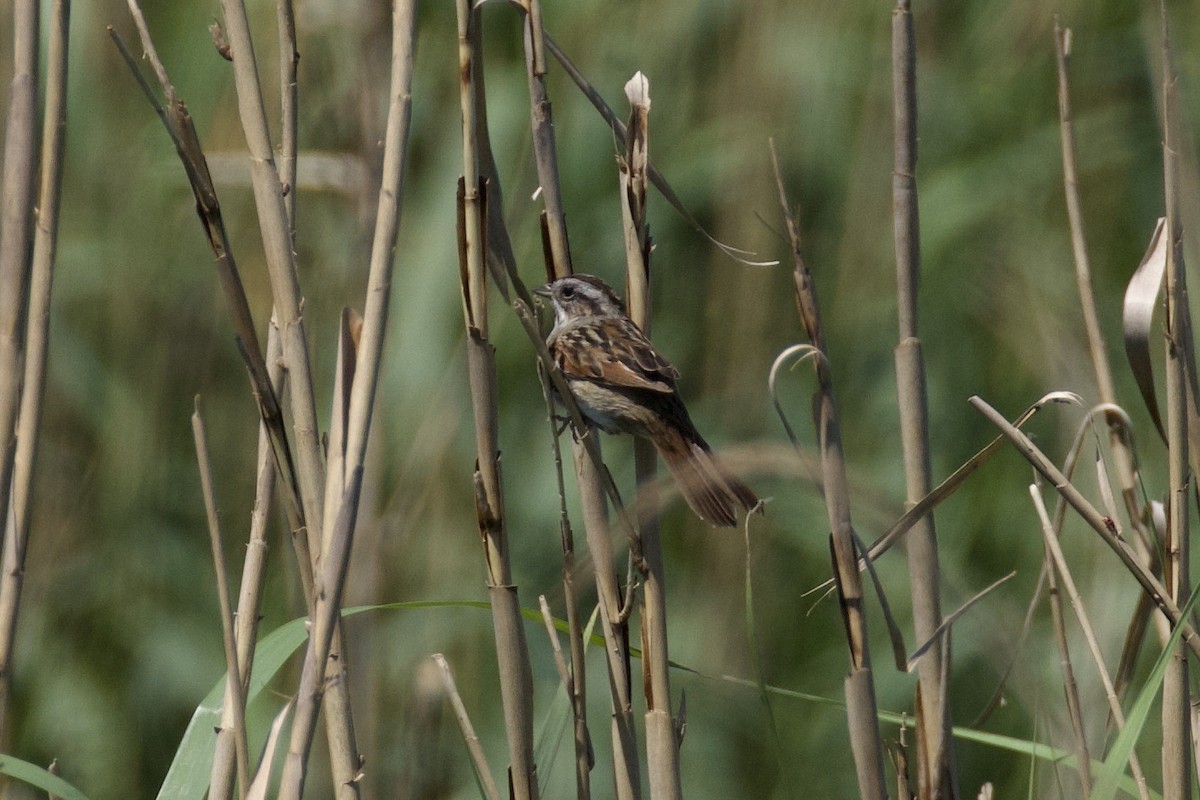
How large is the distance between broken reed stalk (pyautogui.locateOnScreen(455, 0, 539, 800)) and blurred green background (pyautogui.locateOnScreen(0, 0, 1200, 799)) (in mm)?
1341

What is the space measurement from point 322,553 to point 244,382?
65.3 inches

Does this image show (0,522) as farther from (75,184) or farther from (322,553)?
(75,184)

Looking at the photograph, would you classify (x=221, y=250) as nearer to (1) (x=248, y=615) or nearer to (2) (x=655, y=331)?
(1) (x=248, y=615)

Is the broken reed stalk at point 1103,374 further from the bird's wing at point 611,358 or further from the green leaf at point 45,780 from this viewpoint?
the green leaf at point 45,780

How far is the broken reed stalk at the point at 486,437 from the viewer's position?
154cm

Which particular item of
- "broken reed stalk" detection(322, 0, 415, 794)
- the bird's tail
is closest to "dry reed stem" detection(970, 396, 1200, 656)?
"broken reed stalk" detection(322, 0, 415, 794)

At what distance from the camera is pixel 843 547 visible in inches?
63.4

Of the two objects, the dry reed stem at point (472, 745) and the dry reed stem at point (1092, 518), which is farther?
the dry reed stem at point (472, 745)

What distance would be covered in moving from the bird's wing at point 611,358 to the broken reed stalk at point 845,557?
112 centimetres

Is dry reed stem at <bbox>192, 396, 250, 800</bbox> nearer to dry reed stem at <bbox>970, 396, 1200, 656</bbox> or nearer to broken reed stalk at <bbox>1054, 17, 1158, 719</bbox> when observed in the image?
dry reed stem at <bbox>970, 396, 1200, 656</bbox>

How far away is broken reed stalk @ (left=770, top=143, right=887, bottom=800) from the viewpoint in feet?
5.18

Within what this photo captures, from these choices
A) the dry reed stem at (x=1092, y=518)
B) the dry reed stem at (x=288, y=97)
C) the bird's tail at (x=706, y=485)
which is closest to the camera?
the dry reed stem at (x=1092, y=518)

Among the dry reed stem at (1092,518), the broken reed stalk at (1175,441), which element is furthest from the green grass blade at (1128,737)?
the broken reed stalk at (1175,441)

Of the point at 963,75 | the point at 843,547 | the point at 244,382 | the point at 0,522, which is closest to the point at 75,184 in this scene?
the point at 244,382
